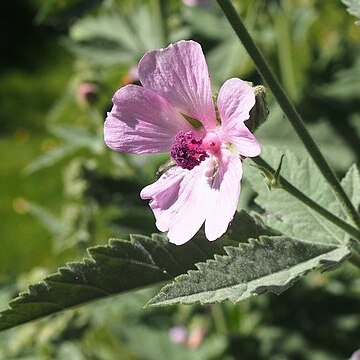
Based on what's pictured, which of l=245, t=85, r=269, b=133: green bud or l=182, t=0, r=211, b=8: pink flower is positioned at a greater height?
l=182, t=0, r=211, b=8: pink flower

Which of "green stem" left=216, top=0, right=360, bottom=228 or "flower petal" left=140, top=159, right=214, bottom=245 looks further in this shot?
"flower petal" left=140, top=159, right=214, bottom=245

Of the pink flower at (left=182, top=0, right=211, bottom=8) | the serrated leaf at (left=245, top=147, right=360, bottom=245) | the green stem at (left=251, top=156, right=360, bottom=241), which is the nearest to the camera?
the green stem at (left=251, top=156, right=360, bottom=241)

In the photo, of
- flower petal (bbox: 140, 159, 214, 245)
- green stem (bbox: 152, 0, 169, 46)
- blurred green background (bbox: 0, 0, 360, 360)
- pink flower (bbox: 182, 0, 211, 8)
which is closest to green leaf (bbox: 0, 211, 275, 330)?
flower petal (bbox: 140, 159, 214, 245)

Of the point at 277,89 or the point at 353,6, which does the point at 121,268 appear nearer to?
the point at 277,89

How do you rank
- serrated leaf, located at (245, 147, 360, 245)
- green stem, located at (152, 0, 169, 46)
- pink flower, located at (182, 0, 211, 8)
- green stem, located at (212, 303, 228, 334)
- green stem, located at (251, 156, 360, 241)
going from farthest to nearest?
1. pink flower, located at (182, 0, 211, 8)
2. green stem, located at (212, 303, 228, 334)
3. green stem, located at (152, 0, 169, 46)
4. serrated leaf, located at (245, 147, 360, 245)
5. green stem, located at (251, 156, 360, 241)

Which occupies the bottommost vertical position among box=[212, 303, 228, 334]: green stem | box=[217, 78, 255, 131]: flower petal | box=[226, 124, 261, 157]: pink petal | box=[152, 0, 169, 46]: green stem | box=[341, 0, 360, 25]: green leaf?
box=[212, 303, 228, 334]: green stem

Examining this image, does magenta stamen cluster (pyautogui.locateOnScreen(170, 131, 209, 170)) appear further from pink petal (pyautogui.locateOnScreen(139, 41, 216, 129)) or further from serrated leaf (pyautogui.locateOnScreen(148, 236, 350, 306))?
serrated leaf (pyautogui.locateOnScreen(148, 236, 350, 306))
